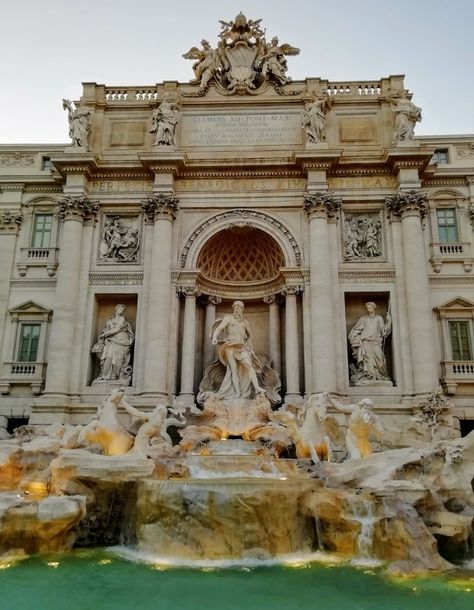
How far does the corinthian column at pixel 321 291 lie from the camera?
1678 cm

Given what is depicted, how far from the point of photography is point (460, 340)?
1814cm

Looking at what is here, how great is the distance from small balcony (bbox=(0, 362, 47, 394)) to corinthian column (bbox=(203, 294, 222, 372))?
228 inches

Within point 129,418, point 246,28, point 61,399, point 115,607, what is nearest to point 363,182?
point 246,28

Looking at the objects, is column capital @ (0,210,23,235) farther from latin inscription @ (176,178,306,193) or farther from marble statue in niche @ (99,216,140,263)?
latin inscription @ (176,178,306,193)

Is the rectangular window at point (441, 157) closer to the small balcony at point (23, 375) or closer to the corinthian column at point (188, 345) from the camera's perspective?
the corinthian column at point (188, 345)

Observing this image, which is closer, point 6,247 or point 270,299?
point 270,299

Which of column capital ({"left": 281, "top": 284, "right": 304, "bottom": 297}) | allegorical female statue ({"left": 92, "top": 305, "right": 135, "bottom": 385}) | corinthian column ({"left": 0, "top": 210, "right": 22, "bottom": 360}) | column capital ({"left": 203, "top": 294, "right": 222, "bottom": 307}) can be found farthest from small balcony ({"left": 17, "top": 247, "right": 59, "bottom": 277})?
column capital ({"left": 281, "top": 284, "right": 304, "bottom": 297})

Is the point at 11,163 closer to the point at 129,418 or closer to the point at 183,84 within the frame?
the point at 183,84

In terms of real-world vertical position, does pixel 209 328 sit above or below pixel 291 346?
above

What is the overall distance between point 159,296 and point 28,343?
17.6 ft

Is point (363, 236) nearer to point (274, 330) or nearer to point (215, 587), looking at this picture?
point (274, 330)

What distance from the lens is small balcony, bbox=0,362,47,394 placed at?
18.0 meters

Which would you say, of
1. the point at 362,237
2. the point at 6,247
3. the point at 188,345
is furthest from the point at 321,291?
the point at 6,247

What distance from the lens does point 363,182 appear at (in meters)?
19.2
